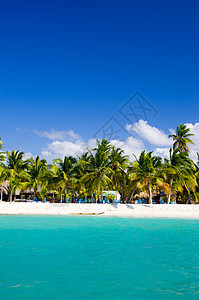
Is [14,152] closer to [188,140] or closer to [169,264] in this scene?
[188,140]

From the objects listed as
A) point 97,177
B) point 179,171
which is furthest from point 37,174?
point 179,171

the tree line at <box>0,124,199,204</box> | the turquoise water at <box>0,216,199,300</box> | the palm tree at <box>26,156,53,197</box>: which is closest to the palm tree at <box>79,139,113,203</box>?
the tree line at <box>0,124,199,204</box>

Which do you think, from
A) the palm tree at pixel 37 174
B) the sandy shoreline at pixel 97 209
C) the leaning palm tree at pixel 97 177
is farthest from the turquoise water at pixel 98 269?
the palm tree at pixel 37 174

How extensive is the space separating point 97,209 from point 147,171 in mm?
6310

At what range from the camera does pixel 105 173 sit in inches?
1176

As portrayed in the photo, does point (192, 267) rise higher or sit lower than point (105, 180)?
lower

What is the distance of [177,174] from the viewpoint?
28.2 m

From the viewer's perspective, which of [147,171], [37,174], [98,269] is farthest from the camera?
[37,174]

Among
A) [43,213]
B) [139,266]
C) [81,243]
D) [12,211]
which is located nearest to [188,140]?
[43,213]

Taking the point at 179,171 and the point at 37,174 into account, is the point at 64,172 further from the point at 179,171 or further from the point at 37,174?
the point at 179,171

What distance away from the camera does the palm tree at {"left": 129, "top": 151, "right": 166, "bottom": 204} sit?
27.0 meters

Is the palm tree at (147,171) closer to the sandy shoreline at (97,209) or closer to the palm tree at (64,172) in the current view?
the sandy shoreline at (97,209)

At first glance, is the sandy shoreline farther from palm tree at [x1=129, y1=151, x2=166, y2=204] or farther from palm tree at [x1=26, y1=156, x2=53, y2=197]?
palm tree at [x1=26, y1=156, x2=53, y2=197]

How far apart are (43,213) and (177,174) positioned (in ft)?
46.2
